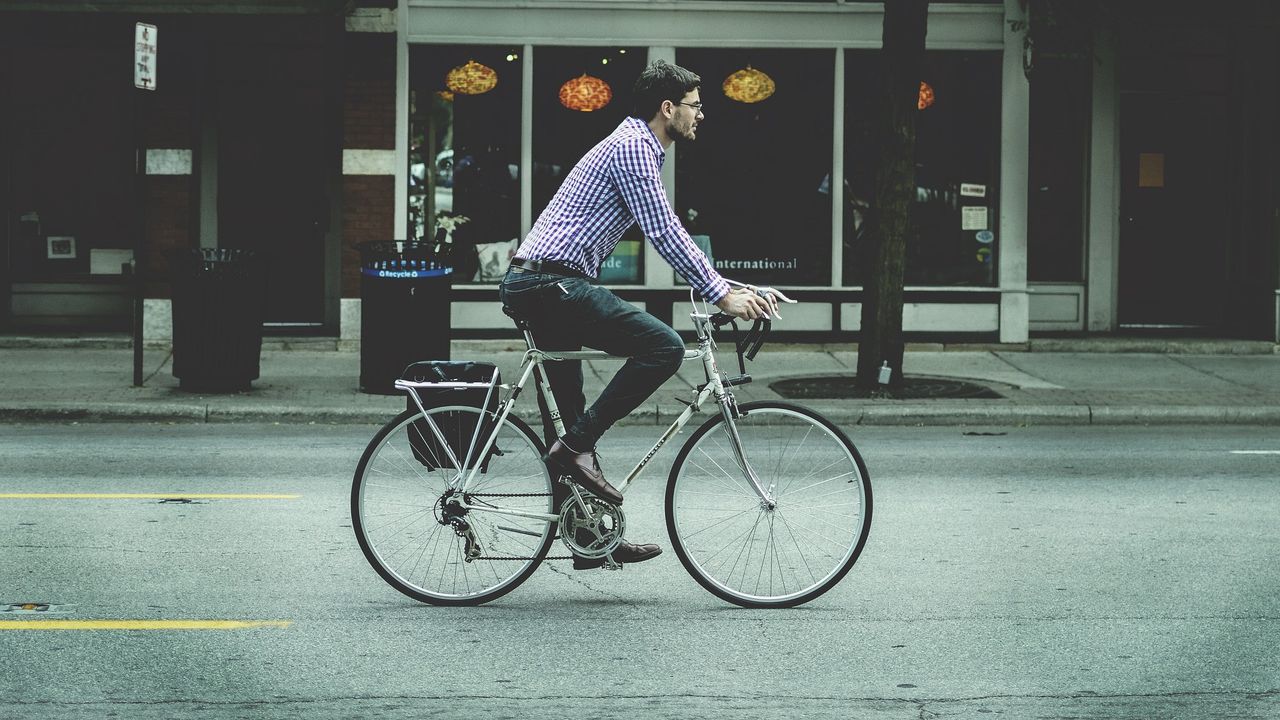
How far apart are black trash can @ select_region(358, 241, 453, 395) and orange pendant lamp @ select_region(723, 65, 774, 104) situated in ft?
16.3

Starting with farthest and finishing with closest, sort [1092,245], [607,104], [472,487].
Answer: [1092,245], [607,104], [472,487]

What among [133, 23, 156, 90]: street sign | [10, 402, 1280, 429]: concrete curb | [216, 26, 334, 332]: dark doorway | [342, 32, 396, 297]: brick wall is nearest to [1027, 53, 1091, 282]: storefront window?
[10, 402, 1280, 429]: concrete curb

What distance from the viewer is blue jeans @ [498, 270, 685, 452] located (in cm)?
603

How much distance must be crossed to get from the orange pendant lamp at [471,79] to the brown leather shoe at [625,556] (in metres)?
10.9

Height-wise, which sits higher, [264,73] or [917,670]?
[264,73]

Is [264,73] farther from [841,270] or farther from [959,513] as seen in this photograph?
[959,513]

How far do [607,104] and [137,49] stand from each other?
5112 millimetres

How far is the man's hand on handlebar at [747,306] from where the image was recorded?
5859mm

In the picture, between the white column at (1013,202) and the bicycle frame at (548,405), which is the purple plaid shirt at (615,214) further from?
the white column at (1013,202)

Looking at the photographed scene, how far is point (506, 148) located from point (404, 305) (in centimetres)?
442

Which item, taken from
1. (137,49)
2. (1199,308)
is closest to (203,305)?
(137,49)

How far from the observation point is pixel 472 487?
20.5ft

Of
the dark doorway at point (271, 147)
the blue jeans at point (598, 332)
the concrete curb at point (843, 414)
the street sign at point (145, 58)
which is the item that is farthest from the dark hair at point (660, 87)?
the dark doorway at point (271, 147)

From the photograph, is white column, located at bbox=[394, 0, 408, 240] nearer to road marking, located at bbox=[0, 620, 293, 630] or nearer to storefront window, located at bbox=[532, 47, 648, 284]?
storefront window, located at bbox=[532, 47, 648, 284]
